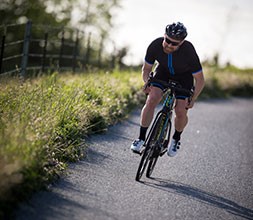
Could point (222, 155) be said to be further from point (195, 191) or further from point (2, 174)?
point (2, 174)

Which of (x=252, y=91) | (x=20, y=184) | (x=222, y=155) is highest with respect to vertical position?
(x=20, y=184)

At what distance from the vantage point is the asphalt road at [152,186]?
6469 mm

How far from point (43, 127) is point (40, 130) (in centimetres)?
16

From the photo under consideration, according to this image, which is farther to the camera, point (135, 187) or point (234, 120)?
point (234, 120)

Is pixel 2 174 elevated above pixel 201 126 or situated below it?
above

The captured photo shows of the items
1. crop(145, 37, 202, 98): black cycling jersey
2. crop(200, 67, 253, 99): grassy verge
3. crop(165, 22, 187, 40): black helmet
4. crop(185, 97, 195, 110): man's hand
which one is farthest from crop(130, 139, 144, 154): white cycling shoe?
crop(200, 67, 253, 99): grassy verge

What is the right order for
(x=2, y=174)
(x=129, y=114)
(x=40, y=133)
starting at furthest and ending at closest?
(x=129, y=114)
(x=40, y=133)
(x=2, y=174)

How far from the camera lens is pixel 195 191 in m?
8.18

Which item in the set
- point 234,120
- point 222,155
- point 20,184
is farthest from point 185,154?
point 234,120

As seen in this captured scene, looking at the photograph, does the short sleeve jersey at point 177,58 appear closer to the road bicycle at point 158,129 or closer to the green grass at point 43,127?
the road bicycle at point 158,129

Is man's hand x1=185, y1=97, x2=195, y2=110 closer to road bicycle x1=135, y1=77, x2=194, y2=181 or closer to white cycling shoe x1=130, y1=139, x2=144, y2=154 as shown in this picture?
road bicycle x1=135, y1=77, x2=194, y2=181

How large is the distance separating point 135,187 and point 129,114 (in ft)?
23.1

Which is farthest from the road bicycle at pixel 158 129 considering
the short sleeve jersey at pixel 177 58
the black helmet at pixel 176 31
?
the black helmet at pixel 176 31

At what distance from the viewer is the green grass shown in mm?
6137
